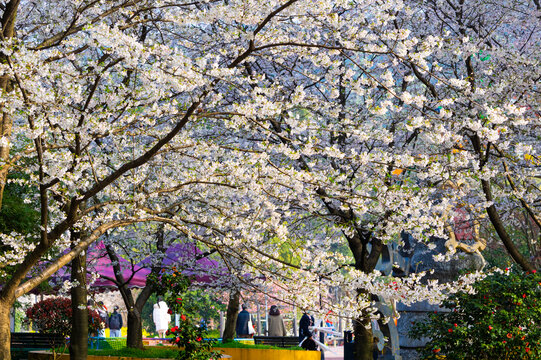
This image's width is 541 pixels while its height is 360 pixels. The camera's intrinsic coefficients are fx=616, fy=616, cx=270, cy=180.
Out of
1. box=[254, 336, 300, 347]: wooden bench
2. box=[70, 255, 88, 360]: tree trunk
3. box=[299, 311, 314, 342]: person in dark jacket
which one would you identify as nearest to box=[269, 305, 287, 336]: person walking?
box=[299, 311, 314, 342]: person in dark jacket

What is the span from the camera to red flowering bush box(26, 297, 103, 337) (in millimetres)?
13344

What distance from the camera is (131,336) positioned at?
1341 centimetres

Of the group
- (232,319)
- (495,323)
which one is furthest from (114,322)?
(495,323)

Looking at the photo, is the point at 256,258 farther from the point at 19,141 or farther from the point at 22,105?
the point at 19,141

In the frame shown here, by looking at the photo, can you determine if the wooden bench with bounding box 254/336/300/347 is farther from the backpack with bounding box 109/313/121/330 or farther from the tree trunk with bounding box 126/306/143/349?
the backpack with bounding box 109/313/121/330

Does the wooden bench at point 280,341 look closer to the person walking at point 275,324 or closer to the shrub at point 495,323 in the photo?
the person walking at point 275,324

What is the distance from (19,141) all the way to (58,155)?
228 inches

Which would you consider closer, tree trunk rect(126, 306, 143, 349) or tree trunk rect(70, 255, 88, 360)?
tree trunk rect(70, 255, 88, 360)

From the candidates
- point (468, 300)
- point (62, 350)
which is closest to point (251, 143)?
point (468, 300)

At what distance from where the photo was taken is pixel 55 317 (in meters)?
13.7

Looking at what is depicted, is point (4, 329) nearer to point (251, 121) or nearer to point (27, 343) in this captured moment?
point (251, 121)

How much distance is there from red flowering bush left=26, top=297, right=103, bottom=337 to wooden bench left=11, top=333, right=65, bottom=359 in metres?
0.20

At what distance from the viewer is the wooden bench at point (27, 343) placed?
13.9m

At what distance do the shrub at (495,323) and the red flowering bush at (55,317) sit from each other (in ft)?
25.7
